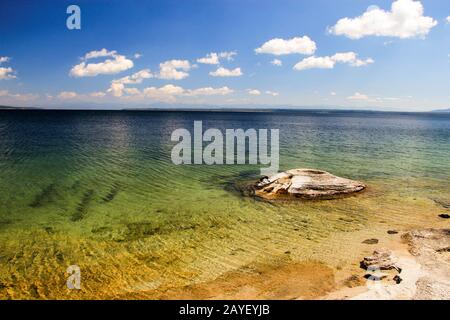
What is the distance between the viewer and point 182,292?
35.6ft

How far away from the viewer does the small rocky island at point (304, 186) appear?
2180 cm

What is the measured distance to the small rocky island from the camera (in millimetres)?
21797

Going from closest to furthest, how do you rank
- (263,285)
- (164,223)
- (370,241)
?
(263,285), (370,241), (164,223)

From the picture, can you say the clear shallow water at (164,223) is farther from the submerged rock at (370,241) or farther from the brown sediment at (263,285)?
the brown sediment at (263,285)

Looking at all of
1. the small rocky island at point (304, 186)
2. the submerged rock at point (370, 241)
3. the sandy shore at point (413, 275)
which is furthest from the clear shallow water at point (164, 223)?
the sandy shore at point (413, 275)

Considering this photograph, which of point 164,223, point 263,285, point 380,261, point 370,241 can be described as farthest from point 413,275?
point 164,223

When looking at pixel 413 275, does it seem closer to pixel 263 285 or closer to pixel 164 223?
pixel 263 285

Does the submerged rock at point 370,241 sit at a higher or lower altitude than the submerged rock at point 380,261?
lower

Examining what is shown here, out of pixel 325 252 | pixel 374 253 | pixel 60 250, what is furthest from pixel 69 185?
pixel 374 253

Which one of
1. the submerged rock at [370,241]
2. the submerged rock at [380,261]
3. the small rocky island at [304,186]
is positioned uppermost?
the small rocky island at [304,186]

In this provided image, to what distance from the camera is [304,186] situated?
72.8ft

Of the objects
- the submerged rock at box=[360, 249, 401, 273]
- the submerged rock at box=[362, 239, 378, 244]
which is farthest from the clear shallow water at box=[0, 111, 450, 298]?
the submerged rock at box=[360, 249, 401, 273]

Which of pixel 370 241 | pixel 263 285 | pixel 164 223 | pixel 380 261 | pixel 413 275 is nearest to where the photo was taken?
pixel 413 275
